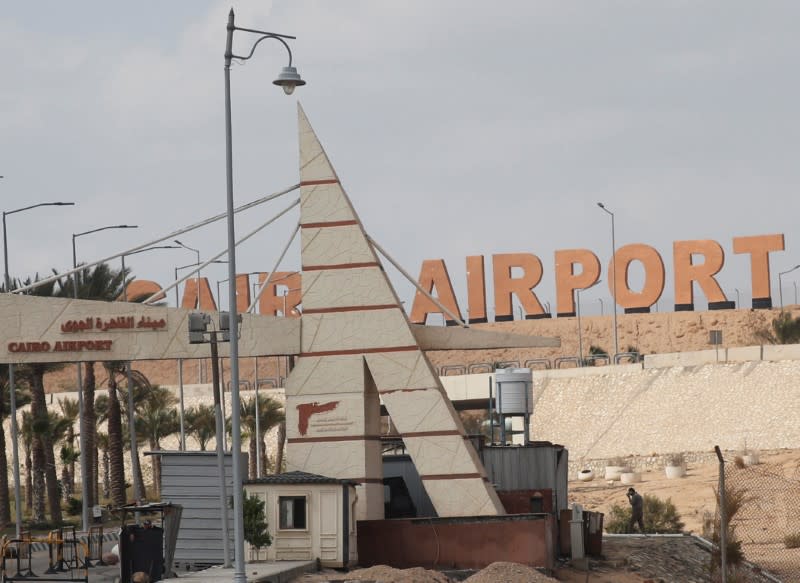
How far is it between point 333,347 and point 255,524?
5.51 metres

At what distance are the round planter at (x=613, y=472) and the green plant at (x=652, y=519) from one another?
1767 centimetres

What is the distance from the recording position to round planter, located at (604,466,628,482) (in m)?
74.1

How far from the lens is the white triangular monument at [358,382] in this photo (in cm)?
3688

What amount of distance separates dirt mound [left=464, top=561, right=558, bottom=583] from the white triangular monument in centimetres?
453

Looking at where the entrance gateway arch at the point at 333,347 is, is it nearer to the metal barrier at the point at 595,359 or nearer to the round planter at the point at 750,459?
the round planter at the point at 750,459

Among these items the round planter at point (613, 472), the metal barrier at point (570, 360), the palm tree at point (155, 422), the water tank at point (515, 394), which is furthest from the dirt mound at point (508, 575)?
the metal barrier at point (570, 360)

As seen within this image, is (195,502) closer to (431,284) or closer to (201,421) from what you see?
(201,421)

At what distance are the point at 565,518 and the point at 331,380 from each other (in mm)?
6434

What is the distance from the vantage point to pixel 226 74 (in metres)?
30.1

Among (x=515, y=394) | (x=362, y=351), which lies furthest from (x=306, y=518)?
(x=515, y=394)

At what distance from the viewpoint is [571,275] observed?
11975 centimetres

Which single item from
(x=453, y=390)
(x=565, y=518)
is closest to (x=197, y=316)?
(x=565, y=518)

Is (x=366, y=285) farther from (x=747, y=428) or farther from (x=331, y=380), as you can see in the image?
(x=747, y=428)

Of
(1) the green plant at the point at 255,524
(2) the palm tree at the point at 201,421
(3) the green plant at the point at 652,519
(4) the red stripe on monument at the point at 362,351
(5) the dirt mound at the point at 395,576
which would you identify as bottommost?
(3) the green plant at the point at 652,519
